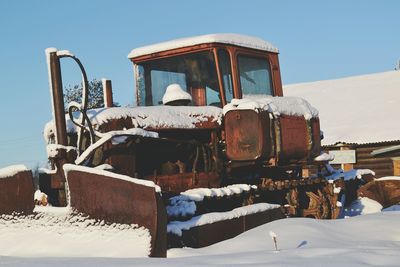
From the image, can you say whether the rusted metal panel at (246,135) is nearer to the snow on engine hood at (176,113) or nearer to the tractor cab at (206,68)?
the snow on engine hood at (176,113)

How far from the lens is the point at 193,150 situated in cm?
683

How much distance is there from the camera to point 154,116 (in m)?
6.31

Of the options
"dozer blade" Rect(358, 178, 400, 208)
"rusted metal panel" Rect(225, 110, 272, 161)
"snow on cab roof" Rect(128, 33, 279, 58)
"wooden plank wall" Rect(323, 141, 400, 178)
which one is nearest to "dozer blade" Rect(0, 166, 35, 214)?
"rusted metal panel" Rect(225, 110, 272, 161)

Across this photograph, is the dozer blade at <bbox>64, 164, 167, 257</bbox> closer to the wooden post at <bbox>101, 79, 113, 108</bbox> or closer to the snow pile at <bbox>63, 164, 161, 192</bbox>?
the snow pile at <bbox>63, 164, 161, 192</bbox>

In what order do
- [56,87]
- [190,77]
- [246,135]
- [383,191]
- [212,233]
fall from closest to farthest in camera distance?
[56,87] → [212,233] → [246,135] → [190,77] → [383,191]

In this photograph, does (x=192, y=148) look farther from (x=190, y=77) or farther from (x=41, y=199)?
(x=41, y=199)

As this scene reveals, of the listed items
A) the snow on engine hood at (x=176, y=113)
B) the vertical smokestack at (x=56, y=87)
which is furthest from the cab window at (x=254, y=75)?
the vertical smokestack at (x=56, y=87)

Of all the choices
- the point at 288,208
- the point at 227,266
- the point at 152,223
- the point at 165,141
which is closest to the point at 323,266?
the point at 227,266

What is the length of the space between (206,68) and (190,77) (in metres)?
0.23

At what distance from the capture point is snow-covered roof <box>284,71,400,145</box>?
21.6 meters

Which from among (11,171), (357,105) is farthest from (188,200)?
(357,105)

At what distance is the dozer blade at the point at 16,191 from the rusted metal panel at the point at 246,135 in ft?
8.23

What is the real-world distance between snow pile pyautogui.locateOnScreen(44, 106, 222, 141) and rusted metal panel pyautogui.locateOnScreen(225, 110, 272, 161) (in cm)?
20

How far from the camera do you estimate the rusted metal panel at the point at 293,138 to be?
7.15 meters
